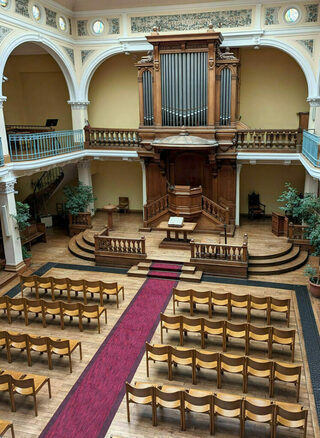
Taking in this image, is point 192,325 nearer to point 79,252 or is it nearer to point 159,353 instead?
point 159,353

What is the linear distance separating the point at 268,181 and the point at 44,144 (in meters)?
9.92

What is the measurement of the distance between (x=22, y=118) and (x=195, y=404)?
17135 millimetres

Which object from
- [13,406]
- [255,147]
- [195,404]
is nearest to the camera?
[195,404]

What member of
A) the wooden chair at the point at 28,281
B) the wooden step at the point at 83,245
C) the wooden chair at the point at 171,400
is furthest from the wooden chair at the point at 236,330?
the wooden step at the point at 83,245

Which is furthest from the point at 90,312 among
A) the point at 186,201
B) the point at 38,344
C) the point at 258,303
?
the point at 186,201

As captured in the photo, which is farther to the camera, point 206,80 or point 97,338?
point 206,80

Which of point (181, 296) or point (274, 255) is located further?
point (274, 255)

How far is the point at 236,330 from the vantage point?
9.02m

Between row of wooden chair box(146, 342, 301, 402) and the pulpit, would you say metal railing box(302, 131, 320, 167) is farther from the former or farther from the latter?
row of wooden chair box(146, 342, 301, 402)

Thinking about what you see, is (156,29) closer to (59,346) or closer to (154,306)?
(154,306)

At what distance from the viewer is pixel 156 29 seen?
49.2 ft

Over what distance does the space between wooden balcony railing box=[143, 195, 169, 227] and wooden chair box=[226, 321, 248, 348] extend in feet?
24.9

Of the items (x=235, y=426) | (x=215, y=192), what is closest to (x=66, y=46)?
(x=215, y=192)

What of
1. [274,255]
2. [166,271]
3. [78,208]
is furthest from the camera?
[78,208]
